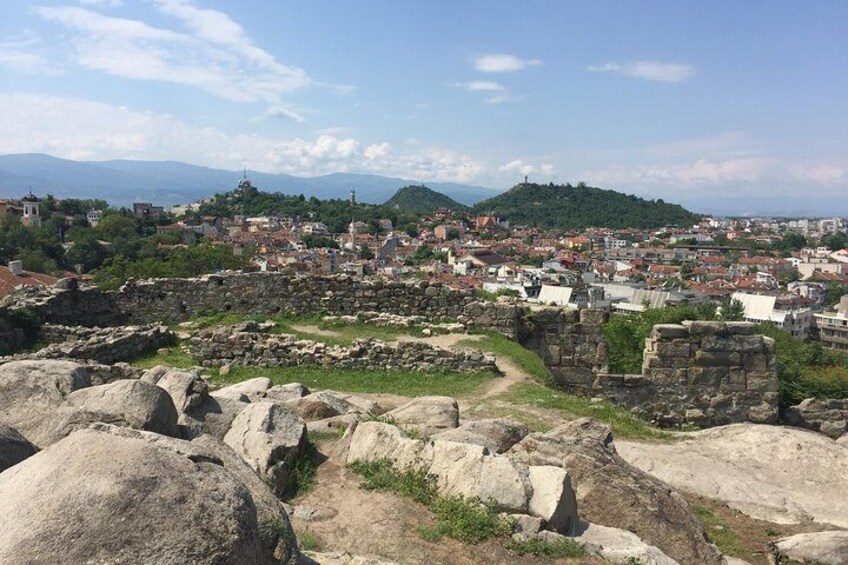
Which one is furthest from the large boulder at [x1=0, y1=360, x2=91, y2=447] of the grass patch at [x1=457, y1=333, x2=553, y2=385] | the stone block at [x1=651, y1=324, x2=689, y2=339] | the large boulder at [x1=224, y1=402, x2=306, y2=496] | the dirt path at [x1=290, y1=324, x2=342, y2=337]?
the stone block at [x1=651, y1=324, x2=689, y2=339]

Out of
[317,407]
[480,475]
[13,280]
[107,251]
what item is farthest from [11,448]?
[107,251]

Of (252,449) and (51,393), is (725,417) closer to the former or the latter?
(252,449)

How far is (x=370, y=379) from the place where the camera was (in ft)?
51.1

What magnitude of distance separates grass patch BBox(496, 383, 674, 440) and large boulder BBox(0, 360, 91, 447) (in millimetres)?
8894

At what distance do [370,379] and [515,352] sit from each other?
14.6 ft

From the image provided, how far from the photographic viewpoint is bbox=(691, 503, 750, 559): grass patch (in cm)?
906

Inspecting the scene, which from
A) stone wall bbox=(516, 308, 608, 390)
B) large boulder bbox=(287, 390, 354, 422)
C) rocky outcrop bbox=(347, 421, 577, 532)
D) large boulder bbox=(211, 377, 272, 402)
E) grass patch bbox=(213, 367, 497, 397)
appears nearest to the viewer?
rocky outcrop bbox=(347, 421, 577, 532)

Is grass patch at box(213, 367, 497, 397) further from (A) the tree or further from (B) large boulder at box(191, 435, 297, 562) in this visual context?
(A) the tree

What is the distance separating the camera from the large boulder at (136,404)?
6.88 meters

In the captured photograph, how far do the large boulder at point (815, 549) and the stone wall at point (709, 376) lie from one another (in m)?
7.45

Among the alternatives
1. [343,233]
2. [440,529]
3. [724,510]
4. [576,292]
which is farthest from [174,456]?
[343,233]

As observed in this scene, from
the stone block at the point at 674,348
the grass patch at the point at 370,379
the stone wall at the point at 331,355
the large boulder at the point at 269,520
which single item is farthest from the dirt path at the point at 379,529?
the stone block at the point at 674,348

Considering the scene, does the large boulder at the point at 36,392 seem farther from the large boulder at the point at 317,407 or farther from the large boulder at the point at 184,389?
the large boulder at the point at 317,407

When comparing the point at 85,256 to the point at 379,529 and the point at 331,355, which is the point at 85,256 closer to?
the point at 331,355
